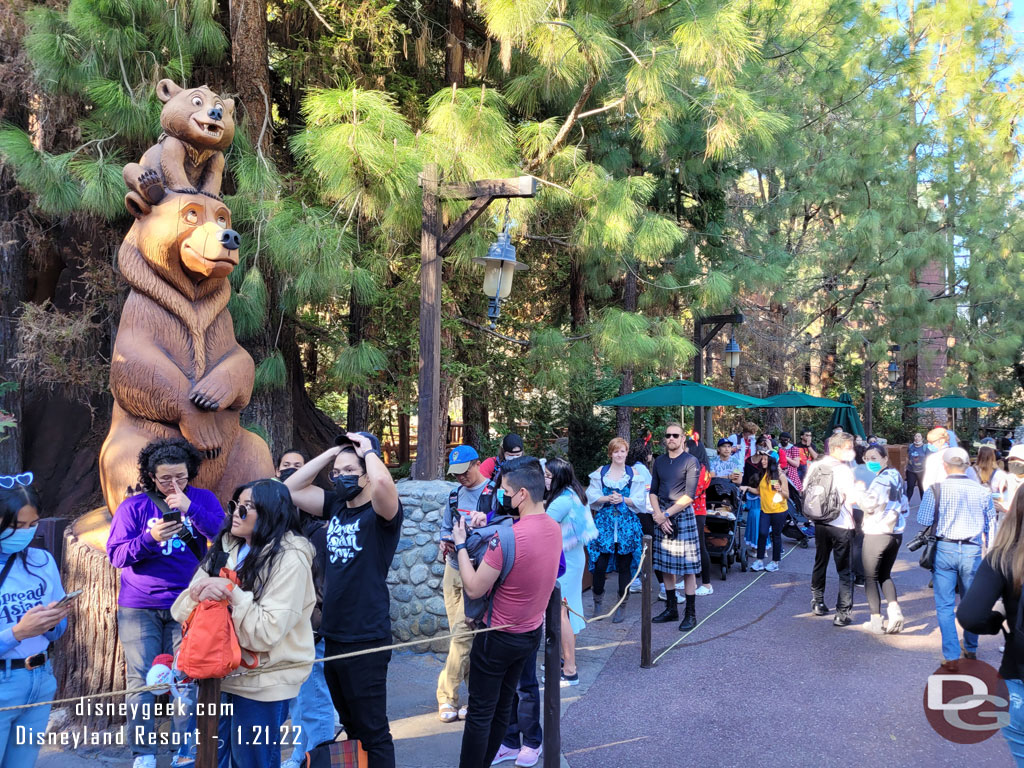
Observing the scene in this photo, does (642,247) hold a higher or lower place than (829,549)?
higher

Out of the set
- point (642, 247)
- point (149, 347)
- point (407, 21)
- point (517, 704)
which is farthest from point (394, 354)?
point (517, 704)

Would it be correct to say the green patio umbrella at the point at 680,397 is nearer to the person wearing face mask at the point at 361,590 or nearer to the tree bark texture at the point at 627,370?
the tree bark texture at the point at 627,370

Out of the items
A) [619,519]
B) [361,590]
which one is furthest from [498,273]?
[361,590]

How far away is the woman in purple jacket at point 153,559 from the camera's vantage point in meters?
3.82

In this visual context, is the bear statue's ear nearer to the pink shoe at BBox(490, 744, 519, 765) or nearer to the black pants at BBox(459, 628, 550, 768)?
the black pants at BBox(459, 628, 550, 768)

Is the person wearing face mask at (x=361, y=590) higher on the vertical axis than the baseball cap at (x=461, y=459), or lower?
lower

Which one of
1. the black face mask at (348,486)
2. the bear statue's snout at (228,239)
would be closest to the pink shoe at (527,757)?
the black face mask at (348,486)

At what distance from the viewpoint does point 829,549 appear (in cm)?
723

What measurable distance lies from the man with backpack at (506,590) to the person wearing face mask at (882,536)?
4035mm

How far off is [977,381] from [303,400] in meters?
21.6

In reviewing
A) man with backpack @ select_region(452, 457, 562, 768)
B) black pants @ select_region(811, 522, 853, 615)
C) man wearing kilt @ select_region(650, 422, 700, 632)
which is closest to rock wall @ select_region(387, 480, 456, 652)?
man wearing kilt @ select_region(650, 422, 700, 632)

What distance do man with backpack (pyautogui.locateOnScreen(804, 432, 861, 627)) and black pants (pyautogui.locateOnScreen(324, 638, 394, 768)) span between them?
4.79 metres

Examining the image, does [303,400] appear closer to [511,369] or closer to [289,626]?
[511,369]

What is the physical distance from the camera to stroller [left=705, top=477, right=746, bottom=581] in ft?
29.1
